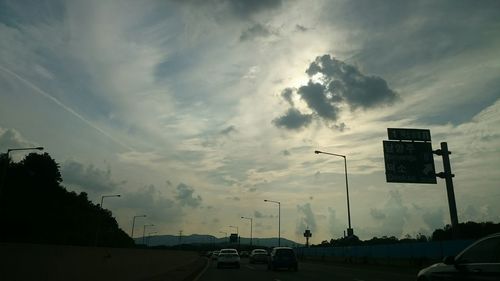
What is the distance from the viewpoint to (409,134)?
107 ft

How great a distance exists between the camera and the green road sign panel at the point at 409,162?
3145 centimetres

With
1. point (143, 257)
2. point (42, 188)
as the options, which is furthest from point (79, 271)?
point (42, 188)

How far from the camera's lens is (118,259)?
1717cm

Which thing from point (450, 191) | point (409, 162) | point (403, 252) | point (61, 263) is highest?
point (409, 162)

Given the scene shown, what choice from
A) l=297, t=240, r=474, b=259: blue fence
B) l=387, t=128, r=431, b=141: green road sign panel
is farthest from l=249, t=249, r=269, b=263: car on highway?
l=387, t=128, r=431, b=141: green road sign panel

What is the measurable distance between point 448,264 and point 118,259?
11706 mm

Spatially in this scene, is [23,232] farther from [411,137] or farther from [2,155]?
[411,137]

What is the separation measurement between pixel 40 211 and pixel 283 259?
215 feet

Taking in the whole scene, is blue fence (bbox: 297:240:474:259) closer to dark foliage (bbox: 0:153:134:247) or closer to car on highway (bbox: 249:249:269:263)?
car on highway (bbox: 249:249:269:263)

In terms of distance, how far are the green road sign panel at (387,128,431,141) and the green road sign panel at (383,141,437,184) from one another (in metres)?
0.35

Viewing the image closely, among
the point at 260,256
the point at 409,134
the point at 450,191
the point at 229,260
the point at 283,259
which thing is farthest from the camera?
the point at 260,256

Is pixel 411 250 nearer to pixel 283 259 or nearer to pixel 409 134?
pixel 409 134

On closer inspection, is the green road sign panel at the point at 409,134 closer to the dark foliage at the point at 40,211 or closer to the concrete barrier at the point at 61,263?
the concrete barrier at the point at 61,263

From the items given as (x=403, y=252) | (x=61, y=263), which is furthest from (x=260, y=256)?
(x=61, y=263)
